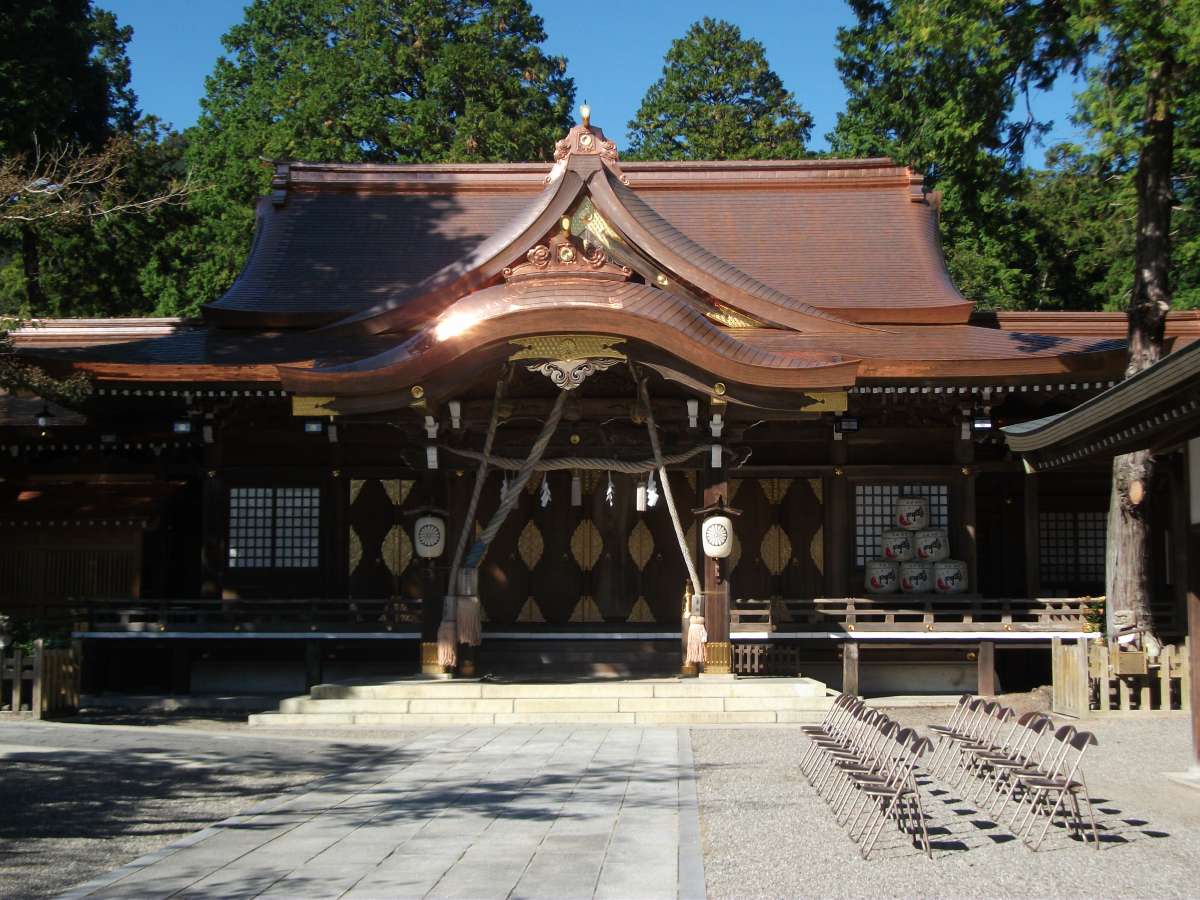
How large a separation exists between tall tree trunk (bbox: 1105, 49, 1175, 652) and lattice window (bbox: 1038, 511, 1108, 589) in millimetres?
3071

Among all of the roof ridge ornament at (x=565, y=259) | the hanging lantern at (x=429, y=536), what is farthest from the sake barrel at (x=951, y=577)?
the hanging lantern at (x=429, y=536)

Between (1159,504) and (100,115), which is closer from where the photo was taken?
(1159,504)

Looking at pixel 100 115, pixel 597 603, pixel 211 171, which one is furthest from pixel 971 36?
pixel 211 171

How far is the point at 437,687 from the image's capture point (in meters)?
16.3

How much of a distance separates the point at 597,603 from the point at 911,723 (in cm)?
552

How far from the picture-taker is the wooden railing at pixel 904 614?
18391 millimetres

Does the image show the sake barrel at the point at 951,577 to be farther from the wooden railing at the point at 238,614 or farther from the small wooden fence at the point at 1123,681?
the wooden railing at the point at 238,614

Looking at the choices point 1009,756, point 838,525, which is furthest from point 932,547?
point 1009,756

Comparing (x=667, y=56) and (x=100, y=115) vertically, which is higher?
(x=667, y=56)

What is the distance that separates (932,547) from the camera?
1917 cm

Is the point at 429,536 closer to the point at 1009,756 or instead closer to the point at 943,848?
the point at 1009,756

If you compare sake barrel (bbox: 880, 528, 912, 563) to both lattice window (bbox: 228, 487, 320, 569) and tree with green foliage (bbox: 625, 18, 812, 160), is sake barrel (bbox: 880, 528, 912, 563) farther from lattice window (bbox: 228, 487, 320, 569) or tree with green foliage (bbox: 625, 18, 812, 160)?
tree with green foliage (bbox: 625, 18, 812, 160)

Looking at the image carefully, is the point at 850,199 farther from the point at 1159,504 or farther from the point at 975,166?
Result: the point at 1159,504

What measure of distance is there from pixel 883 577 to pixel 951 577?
95 centimetres
